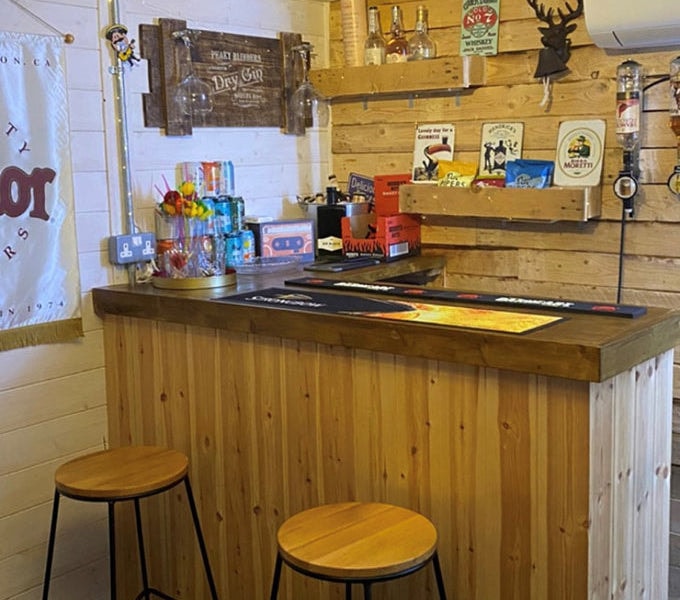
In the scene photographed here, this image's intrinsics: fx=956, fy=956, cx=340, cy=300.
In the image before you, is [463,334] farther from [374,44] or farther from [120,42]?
[374,44]

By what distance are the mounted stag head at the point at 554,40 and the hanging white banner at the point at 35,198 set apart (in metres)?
1.48

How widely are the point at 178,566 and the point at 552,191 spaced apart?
161cm

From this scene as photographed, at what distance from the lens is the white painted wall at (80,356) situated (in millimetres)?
2664

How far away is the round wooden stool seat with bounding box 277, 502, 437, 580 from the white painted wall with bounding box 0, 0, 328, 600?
41.2 inches

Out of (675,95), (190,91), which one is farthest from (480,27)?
(190,91)

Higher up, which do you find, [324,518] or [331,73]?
[331,73]

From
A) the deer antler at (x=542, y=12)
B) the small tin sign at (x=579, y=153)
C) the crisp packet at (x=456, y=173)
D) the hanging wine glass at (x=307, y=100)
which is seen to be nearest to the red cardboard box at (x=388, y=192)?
the crisp packet at (x=456, y=173)

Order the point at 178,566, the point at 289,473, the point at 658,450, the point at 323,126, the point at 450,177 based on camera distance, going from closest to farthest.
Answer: the point at 658,450 < the point at 289,473 < the point at 178,566 < the point at 450,177 < the point at 323,126

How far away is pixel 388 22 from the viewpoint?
11.5 feet

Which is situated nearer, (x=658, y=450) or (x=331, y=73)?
(x=658, y=450)

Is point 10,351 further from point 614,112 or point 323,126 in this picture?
point 614,112

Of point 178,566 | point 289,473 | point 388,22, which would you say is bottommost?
point 178,566

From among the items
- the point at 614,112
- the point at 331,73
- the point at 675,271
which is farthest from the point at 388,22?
the point at 675,271

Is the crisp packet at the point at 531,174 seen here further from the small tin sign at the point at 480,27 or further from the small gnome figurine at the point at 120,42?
the small gnome figurine at the point at 120,42
